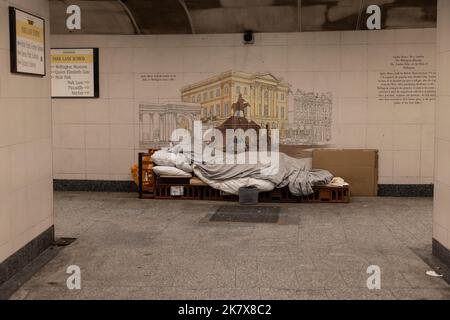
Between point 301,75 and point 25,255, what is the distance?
5316 millimetres

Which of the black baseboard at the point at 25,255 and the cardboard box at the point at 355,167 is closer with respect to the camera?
the black baseboard at the point at 25,255

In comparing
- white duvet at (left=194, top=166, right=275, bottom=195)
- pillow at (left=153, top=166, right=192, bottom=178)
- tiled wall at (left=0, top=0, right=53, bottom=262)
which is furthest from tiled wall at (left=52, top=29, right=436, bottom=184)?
tiled wall at (left=0, top=0, right=53, bottom=262)

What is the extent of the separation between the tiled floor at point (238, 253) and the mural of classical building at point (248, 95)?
160 centimetres

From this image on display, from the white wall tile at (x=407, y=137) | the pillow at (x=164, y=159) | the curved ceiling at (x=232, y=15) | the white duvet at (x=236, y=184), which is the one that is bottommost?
the white duvet at (x=236, y=184)

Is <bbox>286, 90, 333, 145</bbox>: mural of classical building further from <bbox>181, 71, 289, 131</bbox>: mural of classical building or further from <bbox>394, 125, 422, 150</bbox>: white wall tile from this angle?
<bbox>394, 125, 422, 150</bbox>: white wall tile

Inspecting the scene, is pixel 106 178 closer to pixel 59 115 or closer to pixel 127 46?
pixel 59 115

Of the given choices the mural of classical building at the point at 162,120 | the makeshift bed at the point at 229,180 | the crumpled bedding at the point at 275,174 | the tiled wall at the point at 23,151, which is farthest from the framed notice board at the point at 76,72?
the tiled wall at the point at 23,151

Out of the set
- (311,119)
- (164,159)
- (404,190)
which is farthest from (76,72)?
(404,190)

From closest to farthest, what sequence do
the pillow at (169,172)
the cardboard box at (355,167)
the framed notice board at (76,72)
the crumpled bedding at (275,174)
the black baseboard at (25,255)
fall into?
the black baseboard at (25,255)
the crumpled bedding at (275,174)
the pillow at (169,172)
the cardboard box at (355,167)
the framed notice board at (76,72)

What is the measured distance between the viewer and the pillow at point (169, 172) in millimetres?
8406

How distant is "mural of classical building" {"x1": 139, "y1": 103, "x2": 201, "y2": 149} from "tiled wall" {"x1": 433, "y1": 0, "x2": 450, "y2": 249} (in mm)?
4571

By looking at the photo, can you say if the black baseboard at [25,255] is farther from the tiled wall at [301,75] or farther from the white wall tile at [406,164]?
the white wall tile at [406,164]

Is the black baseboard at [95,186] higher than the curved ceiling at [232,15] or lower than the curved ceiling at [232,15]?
lower
